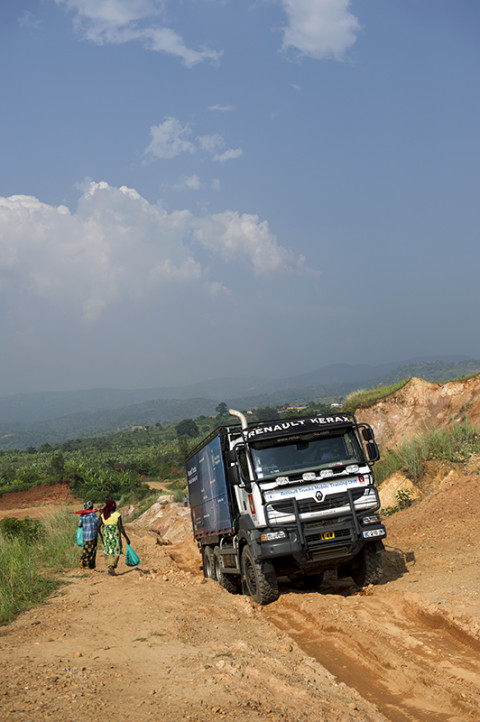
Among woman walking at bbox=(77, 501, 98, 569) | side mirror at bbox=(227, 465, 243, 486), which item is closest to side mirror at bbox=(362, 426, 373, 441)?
side mirror at bbox=(227, 465, 243, 486)

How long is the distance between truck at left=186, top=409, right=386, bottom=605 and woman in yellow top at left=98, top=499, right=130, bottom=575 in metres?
2.96

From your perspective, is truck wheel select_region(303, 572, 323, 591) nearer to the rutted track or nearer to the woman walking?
the rutted track

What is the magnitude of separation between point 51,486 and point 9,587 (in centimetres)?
4270

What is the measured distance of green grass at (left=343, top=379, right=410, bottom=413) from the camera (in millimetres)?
29828

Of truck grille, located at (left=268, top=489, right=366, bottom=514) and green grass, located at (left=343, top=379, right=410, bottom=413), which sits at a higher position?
green grass, located at (left=343, top=379, right=410, bottom=413)

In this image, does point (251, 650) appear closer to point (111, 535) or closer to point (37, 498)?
point (111, 535)

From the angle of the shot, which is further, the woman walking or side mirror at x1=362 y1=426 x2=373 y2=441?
the woman walking

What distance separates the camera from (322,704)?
5070 mm

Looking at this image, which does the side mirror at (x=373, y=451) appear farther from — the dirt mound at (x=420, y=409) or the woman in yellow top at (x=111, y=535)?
the dirt mound at (x=420, y=409)

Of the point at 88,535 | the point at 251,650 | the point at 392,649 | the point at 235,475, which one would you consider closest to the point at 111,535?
the point at 88,535

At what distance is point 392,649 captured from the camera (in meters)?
6.91

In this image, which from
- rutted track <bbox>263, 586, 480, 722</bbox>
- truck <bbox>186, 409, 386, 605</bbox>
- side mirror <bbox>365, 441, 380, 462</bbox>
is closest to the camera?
rutted track <bbox>263, 586, 480, 722</bbox>

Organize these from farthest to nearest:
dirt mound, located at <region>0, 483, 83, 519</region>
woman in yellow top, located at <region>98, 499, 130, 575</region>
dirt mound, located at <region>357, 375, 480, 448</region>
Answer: dirt mound, located at <region>0, 483, 83, 519</region> < dirt mound, located at <region>357, 375, 480, 448</region> < woman in yellow top, located at <region>98, 499, 130, 575</region>

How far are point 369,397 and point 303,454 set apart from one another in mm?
21762
